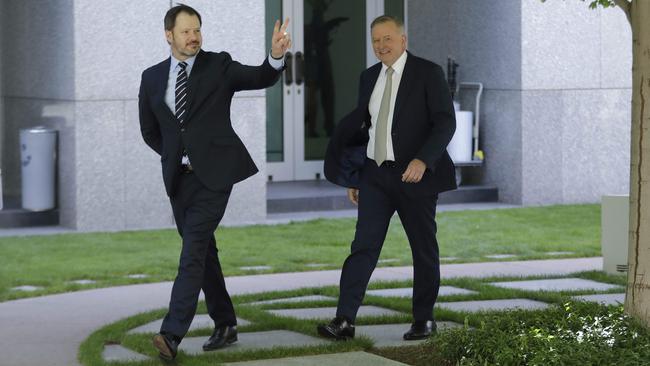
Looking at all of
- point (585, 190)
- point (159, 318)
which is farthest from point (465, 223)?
point (159, 318)

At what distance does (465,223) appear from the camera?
45.1 ft

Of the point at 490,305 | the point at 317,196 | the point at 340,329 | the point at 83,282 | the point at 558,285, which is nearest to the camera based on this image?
the point at 340,329

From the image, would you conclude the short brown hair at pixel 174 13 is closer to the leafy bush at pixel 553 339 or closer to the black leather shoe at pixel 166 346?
the black leather shoe at pixel 166 346

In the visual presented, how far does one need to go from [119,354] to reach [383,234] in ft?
5.22

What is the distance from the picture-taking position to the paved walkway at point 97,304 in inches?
290

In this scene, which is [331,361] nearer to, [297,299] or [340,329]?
[340,329]

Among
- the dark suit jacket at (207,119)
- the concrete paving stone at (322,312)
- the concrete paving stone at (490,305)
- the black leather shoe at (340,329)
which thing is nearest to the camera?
the dark suit jacket at (207,119)

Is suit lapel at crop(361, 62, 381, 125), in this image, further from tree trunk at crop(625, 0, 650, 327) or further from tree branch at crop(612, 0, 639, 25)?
tree trunk at crop(625, 0, 650, 327)

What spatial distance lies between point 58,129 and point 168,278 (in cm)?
384

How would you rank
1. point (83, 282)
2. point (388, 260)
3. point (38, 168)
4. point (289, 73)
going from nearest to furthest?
point (83, 282)
point (388, 260)
point (38, 168)
point (289, 73)

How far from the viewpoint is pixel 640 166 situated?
651 cm

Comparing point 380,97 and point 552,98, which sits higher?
point 552,98

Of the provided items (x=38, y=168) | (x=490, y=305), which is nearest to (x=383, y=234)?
(x=490, y=305)

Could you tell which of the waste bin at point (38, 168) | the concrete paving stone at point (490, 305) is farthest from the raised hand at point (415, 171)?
the waste bin at point (38, 168)
